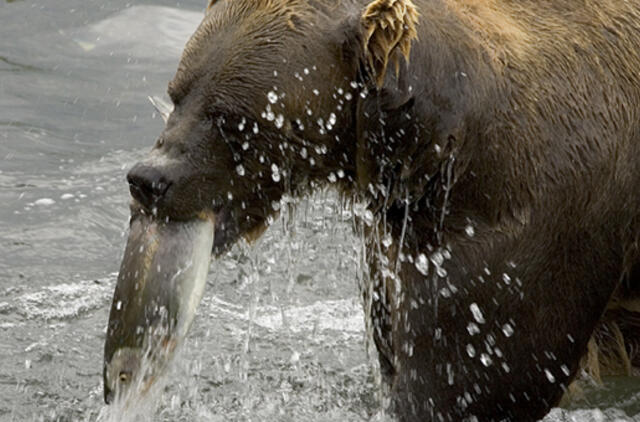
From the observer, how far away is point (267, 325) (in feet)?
19.4

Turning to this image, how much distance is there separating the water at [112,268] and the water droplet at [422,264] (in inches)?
15.3

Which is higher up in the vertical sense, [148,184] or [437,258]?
[148,184]

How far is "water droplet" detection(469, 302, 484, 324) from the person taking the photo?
12.2ft

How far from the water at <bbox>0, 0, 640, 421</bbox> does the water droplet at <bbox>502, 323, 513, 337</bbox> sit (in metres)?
0.71

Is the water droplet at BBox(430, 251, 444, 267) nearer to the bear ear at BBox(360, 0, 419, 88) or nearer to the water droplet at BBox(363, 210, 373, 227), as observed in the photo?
the water droplet at BBox(363, 210, 373, 227)

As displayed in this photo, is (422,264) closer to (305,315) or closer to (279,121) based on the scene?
(279,121)

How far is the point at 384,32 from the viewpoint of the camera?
134 inches

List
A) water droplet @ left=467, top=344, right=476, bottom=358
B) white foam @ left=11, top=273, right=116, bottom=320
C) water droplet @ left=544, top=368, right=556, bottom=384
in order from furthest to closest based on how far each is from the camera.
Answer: white foam @ left=11, top=273, right=116, bottom=320 < water droplet @ left=544, top=368, right=556, bottom=384 < water droplet @ left=467, top=344, right=476, bottom=358

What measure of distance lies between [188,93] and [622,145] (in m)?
1.37

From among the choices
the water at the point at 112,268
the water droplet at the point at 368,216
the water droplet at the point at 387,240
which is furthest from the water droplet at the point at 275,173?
the water droplet at the point at 387,240

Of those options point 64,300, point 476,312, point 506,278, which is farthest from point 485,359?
point 64,300

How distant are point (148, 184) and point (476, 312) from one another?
1107mm

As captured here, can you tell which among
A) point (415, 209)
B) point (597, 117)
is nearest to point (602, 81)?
point (597, 117)

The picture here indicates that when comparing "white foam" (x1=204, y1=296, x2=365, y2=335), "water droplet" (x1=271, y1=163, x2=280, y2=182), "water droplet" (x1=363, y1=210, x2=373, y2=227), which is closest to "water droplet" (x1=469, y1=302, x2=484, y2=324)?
"water droplet" (x1=363, y1=210, x2=373, y2=227)
